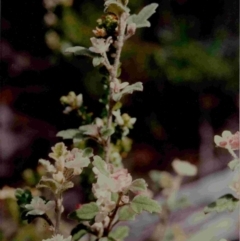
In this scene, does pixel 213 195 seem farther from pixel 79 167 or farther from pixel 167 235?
pixel 79 167

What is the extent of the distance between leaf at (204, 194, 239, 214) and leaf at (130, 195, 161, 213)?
99mm

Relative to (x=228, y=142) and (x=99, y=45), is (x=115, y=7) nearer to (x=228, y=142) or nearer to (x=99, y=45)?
(x=99, y=45)

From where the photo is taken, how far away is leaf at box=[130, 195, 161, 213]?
2.22ft

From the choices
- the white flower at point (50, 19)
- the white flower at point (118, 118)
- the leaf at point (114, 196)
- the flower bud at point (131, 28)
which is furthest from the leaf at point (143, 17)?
the white flower at point (50, 19)

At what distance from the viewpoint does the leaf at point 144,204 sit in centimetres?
68

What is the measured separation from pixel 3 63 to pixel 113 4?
1.45 metres

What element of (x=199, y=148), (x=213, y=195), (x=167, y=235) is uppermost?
(x=199, y=148)

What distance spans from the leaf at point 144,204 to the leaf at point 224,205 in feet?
0.32

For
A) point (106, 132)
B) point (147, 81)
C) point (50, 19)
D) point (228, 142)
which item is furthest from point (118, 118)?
point (147, 81)

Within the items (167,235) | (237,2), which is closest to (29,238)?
(167,235)

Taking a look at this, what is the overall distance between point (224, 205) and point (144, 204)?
0.43ft

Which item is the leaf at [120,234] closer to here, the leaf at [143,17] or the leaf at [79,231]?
the leaf at [79,231]

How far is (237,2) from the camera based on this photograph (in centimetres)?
232

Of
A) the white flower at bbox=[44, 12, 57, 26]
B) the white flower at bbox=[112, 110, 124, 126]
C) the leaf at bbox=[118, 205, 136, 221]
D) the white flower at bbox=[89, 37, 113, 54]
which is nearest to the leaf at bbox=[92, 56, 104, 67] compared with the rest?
the white flower at bbox=[89, 37, 113, 54]
